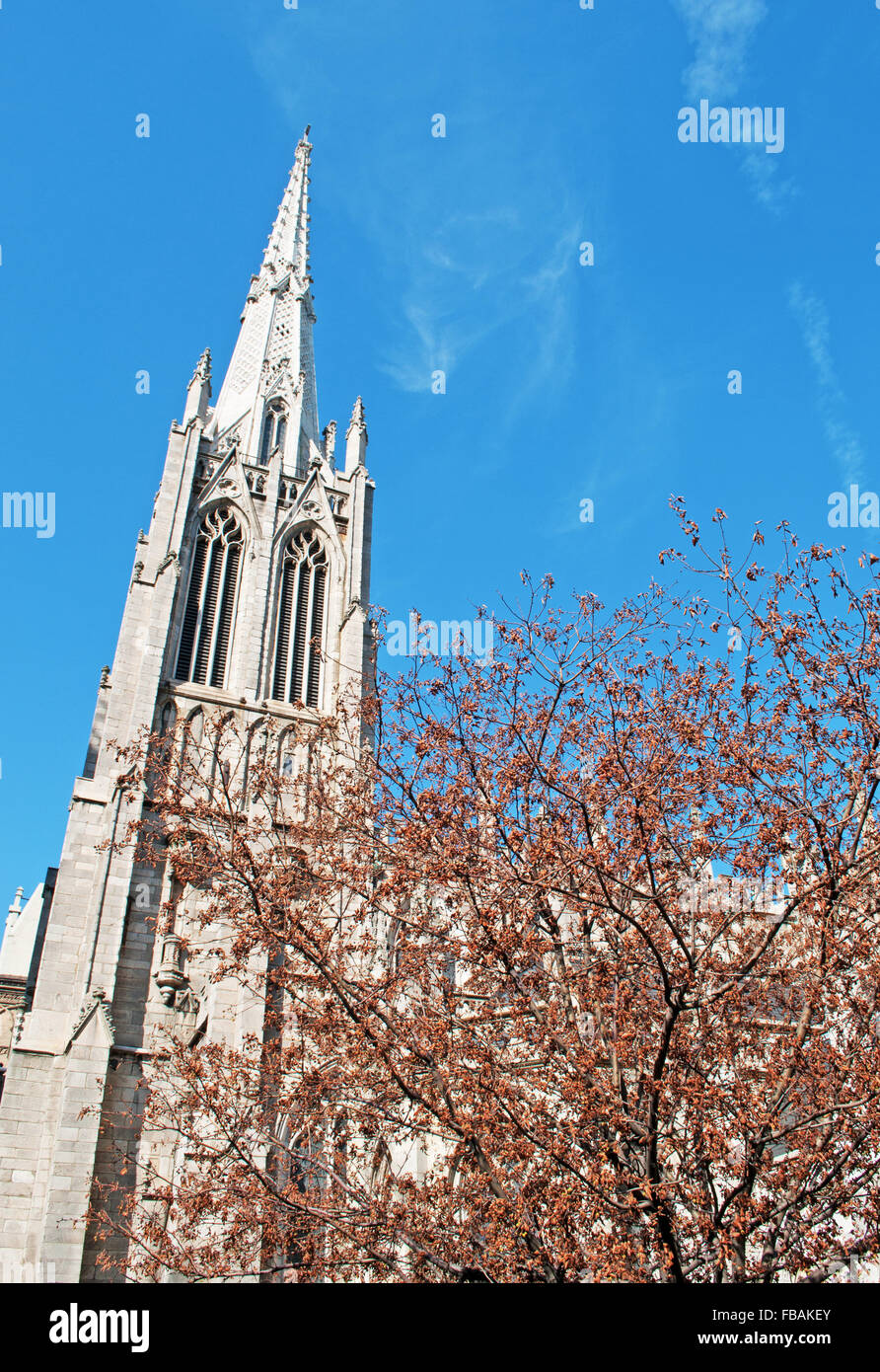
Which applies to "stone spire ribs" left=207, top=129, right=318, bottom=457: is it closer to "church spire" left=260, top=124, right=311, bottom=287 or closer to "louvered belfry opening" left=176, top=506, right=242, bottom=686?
"church spire" left=260, top=124, right=311, bottom=287

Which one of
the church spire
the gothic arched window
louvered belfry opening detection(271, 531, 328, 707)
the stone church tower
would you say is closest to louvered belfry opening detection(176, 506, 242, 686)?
the stone church tower

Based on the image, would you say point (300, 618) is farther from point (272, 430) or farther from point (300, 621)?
point (272, 430)

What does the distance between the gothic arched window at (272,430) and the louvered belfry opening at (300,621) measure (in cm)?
441

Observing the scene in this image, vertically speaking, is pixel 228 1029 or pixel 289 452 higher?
pixel 289 452

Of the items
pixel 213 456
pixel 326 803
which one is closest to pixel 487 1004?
pixel 326 803

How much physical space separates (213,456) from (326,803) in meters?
25.2

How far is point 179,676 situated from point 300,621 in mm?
4574

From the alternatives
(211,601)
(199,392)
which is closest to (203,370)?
(199,392)

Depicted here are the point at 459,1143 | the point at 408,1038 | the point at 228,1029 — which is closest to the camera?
the point at 459,1143

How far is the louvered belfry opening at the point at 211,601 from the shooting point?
3009cm

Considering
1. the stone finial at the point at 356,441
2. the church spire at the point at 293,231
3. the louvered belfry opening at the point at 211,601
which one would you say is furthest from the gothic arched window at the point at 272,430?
the church spire at the point at 293,231
